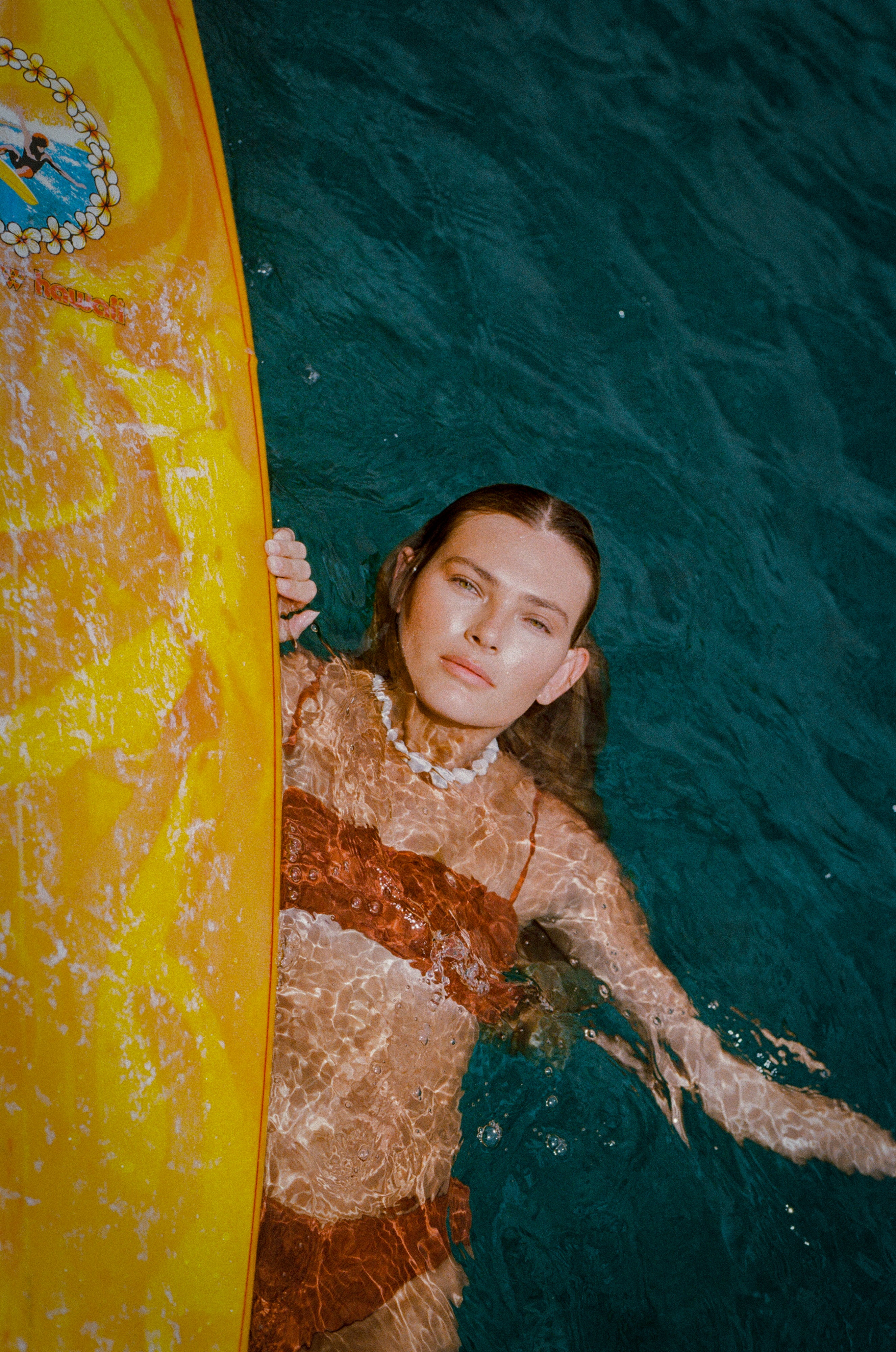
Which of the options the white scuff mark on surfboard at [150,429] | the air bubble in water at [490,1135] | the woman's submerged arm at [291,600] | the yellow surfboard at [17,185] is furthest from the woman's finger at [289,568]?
the air bubble in water at [490,1135]

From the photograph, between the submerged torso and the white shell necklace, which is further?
the white shell necklace

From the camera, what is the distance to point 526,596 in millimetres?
2186

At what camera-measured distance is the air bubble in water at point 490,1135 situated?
2.42 m

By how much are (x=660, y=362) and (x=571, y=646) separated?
64.7 inches

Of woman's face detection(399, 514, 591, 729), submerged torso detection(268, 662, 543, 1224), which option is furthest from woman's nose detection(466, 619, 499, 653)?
submerged torso detection(268, 662, 543, 1224)

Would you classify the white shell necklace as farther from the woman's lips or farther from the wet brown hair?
the woman's lips

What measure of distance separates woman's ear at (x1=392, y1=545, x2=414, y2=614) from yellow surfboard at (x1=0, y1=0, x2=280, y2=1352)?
1.28 ft

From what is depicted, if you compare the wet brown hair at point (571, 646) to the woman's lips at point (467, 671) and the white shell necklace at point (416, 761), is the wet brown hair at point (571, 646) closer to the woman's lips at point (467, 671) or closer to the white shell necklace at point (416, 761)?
the white shell necklace at point (416, 761)

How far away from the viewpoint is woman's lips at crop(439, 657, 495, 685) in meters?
2.16

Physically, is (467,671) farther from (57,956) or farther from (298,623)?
(57,956)

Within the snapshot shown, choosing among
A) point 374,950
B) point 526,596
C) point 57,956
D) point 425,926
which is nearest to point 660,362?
point 526,596

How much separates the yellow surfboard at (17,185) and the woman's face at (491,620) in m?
1.10

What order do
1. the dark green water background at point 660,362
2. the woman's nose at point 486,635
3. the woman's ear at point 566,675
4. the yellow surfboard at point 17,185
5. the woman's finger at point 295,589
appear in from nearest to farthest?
the yellow surfboard at point 17,185 < the woman's nose at point 486,635 < the woman's finger at point 295,589 < the woman's ear at point 566,675 < the dark green water background at point 660,362

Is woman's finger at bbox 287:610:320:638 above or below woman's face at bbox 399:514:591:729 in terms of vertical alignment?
below
